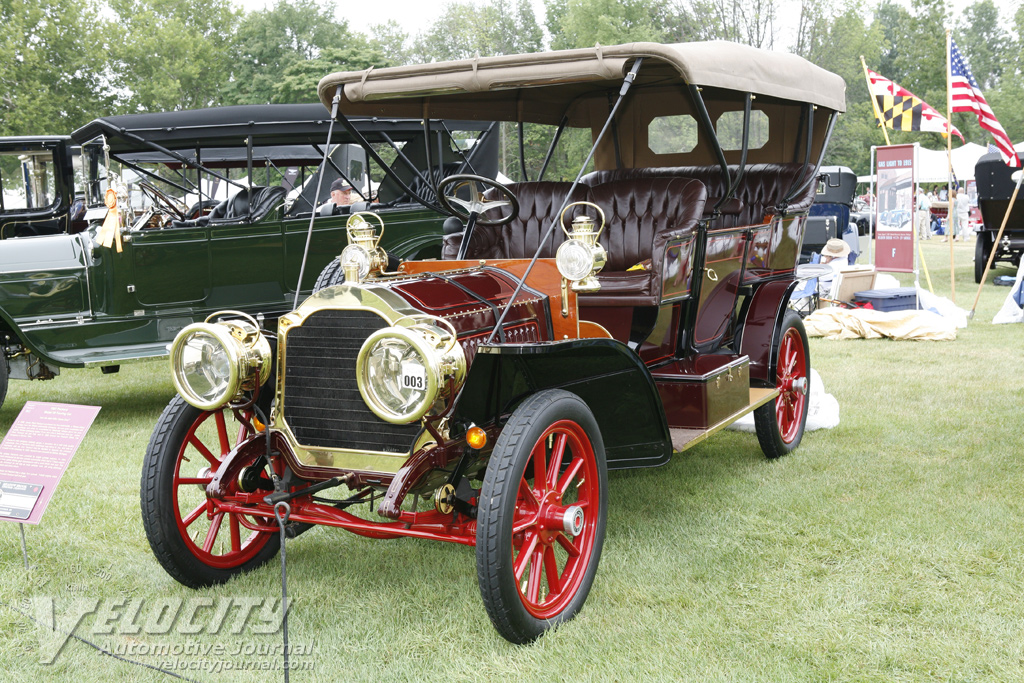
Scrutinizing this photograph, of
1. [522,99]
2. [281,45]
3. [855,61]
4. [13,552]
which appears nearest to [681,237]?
[522,99]

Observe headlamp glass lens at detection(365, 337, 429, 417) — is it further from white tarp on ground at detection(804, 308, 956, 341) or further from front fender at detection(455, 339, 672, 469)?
white tarp on ground at detection(804, 308, 956, 341)

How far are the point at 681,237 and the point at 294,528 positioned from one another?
2.00 metres

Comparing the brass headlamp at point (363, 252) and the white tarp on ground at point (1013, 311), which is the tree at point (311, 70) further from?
the brass headlamp at point (363, 252)

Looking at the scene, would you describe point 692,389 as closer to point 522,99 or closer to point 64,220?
point 522,99

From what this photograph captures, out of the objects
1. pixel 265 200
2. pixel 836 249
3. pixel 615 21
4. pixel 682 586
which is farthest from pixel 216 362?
pixel 615 21

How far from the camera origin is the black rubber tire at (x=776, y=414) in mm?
4449

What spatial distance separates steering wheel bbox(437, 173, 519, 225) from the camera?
3.45 m

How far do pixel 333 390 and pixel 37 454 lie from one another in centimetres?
131

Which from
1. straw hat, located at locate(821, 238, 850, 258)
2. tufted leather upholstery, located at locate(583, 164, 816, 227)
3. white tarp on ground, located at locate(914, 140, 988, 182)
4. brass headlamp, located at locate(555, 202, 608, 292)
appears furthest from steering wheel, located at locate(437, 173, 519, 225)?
white tarp on ground, located at locate(914, 140, 988, 182)

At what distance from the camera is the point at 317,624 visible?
2836 mm

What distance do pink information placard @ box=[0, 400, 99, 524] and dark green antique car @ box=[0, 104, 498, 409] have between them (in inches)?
79.4

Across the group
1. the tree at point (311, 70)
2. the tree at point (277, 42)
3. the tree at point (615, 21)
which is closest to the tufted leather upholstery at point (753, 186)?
the tree at point (311, 70)

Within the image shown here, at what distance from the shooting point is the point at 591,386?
3184 mm

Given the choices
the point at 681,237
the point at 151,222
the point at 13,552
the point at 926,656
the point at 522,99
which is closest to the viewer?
the point at 926,656
